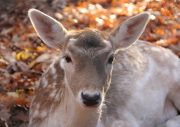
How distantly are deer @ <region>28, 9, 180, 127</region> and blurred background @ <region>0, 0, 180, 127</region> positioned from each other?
0.75m

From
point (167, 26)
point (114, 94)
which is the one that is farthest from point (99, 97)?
point (167, 26)

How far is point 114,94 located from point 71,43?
1120 mm

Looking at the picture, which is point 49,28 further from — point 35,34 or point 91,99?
point 35,34

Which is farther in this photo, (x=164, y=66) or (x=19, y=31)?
(x=19, y=31)

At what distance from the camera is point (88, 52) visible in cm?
234

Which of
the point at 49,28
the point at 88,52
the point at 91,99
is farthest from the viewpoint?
the point at 49,28

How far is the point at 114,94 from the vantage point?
3250 millimetres

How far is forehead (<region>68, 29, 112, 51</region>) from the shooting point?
7.85 feet

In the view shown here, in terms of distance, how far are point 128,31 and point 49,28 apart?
914 mm

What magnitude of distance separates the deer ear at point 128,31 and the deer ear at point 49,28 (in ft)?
1.92

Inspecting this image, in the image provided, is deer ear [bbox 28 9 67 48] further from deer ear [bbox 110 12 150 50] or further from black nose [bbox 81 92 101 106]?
black nose [bbox 81 92 101 106]

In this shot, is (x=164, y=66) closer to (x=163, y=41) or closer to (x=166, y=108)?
(x=166, y=108)

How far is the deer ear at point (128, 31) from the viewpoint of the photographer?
2.77 m

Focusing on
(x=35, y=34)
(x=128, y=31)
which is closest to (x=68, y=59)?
(x=128, y=31)
